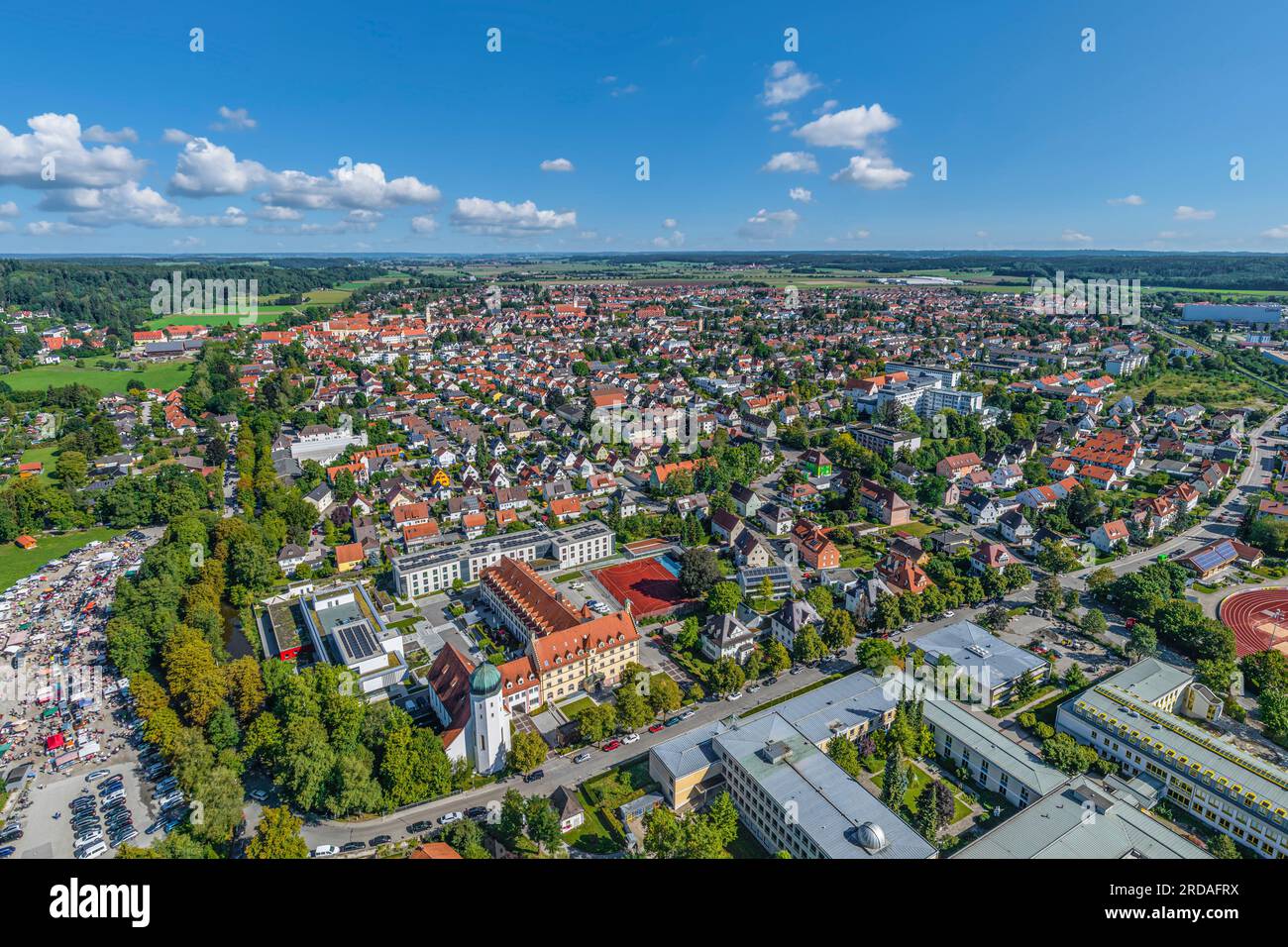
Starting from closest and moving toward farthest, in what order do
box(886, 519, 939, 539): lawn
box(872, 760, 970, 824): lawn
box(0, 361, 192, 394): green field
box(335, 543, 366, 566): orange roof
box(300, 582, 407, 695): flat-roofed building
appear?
box(872, 760, 970, 824): lawn, box(300, 582, 407, 695): flat-roofed building, box(335, 543, 366, 566): orange roof, box(886, 519, 939, 539): lawn, box(0, 361, 192, 394): green field

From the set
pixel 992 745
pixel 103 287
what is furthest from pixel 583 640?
pixel 103 287

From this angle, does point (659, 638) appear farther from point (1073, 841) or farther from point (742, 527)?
point (1073, 841)

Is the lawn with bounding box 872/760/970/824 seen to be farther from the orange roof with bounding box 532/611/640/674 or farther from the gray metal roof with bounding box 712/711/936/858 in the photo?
the orange roof with bounding box 532/611/640/674

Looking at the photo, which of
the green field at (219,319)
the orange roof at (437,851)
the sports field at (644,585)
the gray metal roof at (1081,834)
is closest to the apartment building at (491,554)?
the sports field at (644,585)

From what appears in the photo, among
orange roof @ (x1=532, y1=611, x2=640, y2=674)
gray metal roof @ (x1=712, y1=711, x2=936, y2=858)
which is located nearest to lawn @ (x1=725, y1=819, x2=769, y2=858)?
gray metal roof @ (x1=712, y1=711, x2=936, y2=858)

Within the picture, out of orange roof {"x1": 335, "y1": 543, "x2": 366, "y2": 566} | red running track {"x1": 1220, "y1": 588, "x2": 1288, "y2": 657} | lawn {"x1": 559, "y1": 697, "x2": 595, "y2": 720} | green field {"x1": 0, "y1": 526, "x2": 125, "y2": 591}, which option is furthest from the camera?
orange roof {"x1": 335, "y1": 543, "x2": 366, "y2": 566}

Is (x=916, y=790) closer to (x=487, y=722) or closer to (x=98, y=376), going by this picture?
(x=487, y=722)

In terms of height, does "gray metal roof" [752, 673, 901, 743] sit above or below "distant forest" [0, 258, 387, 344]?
below
